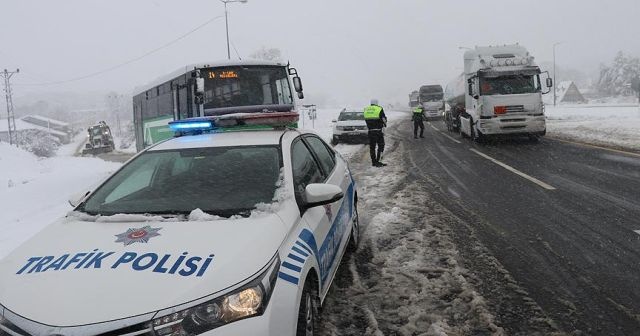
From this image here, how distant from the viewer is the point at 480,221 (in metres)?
6.66

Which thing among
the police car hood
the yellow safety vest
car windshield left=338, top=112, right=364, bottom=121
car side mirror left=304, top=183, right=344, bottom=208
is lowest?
the police car hood

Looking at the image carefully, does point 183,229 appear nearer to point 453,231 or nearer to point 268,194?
point 268,194

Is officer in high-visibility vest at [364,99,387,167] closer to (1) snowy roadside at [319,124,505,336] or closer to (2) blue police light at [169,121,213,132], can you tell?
(1) snowy roadside at [319,124,505,336]

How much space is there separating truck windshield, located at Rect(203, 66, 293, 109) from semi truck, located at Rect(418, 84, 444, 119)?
2932cm

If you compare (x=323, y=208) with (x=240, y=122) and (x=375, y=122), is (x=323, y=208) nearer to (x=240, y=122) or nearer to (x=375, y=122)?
(x=240, y=122)

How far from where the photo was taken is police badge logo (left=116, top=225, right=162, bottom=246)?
286 centimetres

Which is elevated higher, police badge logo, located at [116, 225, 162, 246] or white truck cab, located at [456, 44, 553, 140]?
white truck cab, located at [456, 44, 553, 140]

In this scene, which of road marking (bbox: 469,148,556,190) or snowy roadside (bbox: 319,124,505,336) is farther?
road marking (bbox: 469,148,556,190)

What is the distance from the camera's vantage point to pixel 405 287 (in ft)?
14.5

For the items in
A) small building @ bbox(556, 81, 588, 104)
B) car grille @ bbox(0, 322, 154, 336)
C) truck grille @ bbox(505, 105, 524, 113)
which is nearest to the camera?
car grille @ bbox(0, 322, 154, 336)

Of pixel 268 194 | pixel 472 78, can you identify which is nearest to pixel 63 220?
pixel 268 194

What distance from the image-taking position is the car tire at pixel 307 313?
288 cm

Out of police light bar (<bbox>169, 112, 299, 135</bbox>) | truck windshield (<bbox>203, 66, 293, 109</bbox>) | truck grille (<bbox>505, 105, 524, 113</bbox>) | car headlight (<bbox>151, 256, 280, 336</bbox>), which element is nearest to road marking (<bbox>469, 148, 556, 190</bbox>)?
truck grille (<bbox>505, 105, 524, 113</bbox>)

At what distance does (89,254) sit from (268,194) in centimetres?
127
